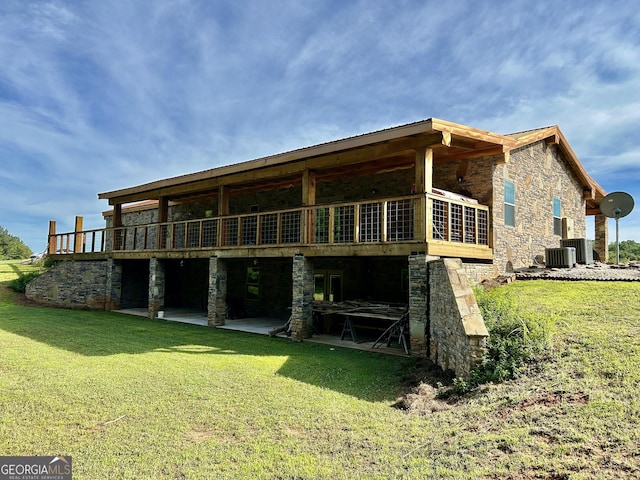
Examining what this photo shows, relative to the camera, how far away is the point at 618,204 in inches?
585

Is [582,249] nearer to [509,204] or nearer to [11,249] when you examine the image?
[509,204]

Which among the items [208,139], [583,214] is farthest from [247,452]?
[208,139]

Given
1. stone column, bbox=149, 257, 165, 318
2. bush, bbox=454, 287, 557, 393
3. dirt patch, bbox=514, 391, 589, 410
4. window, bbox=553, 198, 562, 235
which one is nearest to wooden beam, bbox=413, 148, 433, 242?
bush, bbox=454, 287, 557, 393

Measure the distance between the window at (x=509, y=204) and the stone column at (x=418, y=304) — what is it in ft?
15.2

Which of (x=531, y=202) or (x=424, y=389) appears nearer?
(x=424, y=389)

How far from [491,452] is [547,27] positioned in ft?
36.2

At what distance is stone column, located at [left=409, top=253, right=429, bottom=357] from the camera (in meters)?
8.95

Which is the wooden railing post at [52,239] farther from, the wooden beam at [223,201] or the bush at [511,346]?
the bush at [511,346]

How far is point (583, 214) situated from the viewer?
17.0 m

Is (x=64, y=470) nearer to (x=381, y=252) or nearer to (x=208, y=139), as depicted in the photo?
(x=381, y=252)

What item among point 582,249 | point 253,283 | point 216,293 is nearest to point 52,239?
point 253,283

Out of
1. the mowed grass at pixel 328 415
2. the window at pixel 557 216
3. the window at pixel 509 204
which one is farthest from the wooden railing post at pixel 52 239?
the window at pixel 557 216

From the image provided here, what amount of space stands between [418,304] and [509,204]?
5490 mm

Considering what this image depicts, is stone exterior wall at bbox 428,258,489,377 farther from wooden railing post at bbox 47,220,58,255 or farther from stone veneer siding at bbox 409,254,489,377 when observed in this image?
wooden railing post at bbox 47,220,58,255
